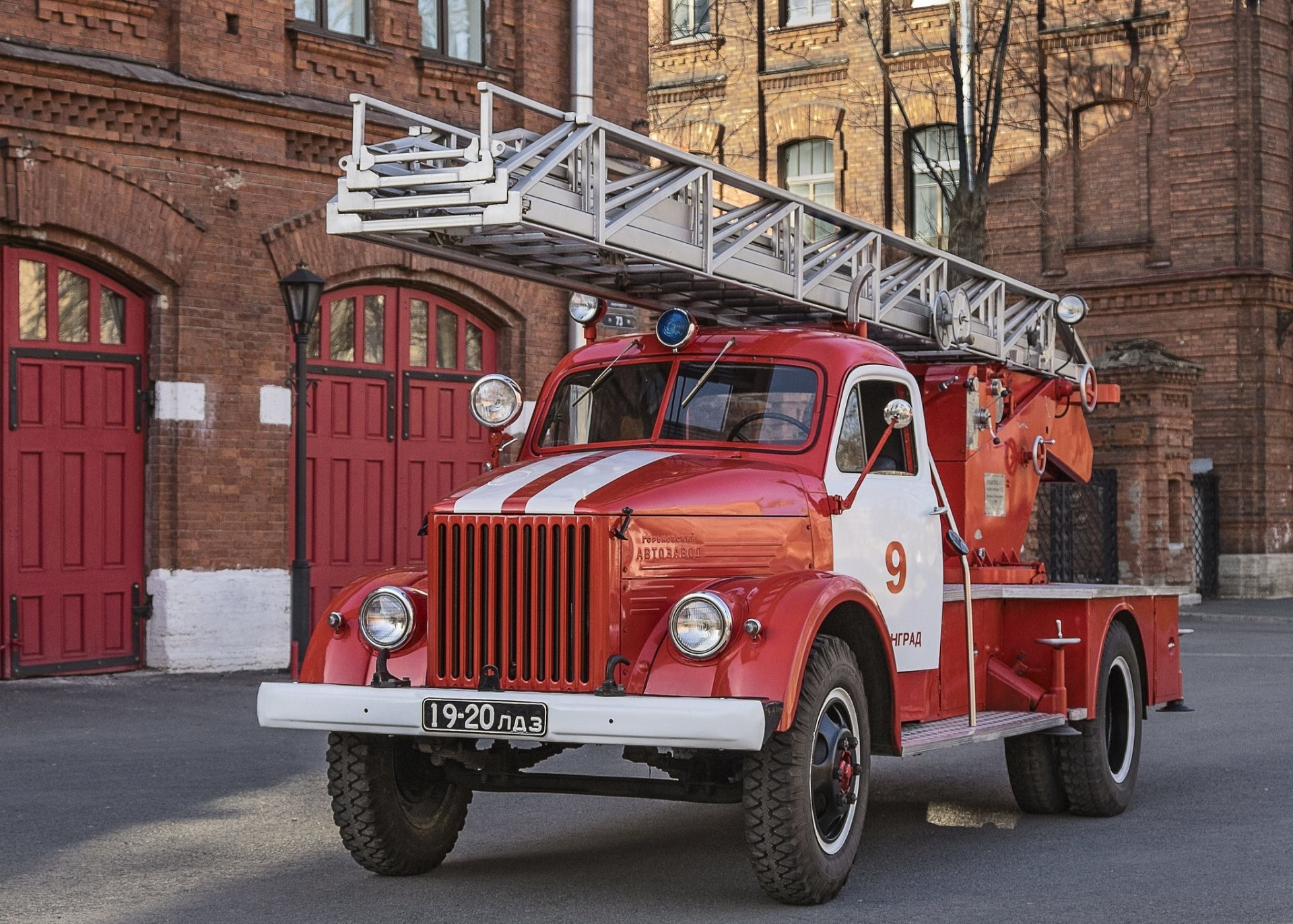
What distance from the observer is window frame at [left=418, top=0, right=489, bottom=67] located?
60.1 ft

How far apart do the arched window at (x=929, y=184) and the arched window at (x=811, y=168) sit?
5.09 ft

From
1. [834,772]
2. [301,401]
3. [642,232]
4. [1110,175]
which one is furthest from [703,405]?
[1110,175]

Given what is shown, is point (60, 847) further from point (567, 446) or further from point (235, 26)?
point (235, 26)

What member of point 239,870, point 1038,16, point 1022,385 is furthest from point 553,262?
point 1038,16

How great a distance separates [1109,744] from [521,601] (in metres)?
4.30

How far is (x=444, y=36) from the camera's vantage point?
18.6m

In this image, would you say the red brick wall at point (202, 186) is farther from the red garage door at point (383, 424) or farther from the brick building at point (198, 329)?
the red garage door at point (383, 424)

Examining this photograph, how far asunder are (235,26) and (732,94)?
1854 centimetres

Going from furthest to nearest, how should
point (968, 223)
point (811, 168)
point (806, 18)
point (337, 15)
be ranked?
point (811, 168) < point (806, 18) < point (968, 223) < point (337, 15)

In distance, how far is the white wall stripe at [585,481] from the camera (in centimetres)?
698

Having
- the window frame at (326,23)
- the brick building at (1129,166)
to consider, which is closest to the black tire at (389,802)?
the window frame at (326,23)

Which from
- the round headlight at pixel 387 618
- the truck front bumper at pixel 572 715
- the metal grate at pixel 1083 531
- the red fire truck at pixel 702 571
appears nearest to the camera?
the truck front bumper at pixel 572 715

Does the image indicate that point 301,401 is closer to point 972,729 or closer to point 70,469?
point 70,469

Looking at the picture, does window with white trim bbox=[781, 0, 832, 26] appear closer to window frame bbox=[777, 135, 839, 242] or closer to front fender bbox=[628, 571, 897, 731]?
window frame bbox=[777, 135, 839, 242]
